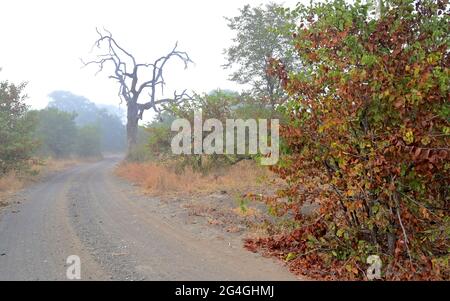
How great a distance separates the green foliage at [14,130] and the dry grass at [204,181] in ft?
16.8

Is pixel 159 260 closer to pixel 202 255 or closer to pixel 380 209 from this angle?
pixel 202 255

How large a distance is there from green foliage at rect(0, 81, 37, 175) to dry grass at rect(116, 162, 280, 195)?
201 inches

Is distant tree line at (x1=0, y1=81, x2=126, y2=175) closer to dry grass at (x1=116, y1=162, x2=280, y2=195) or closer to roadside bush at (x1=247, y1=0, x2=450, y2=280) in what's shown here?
dry grass at (x1=116, y1=162, x2=280, y2=195)

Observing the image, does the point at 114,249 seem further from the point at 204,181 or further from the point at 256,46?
the point at 256,46

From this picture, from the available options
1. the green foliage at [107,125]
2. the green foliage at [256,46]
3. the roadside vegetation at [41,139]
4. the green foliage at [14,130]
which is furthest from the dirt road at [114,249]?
the green foliage at [107,125]

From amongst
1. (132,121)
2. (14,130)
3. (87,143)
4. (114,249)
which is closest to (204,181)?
(114,249)

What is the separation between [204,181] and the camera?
14727 millimetres

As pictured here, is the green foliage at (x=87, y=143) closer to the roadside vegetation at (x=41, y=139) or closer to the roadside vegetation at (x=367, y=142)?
the roadside vegetation at (x=41, y=139)

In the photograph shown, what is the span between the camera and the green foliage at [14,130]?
1778 cm

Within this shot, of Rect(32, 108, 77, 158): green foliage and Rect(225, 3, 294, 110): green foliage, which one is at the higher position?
Rect(225, 3, 294, 110): green foliage

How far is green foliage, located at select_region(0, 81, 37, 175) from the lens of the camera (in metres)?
17.8

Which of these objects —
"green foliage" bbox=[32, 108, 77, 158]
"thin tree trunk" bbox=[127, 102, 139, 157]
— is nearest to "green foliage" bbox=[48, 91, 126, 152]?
"green foliage" bbox=[32, 108, 77, 158]

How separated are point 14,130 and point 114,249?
14784 millimetres

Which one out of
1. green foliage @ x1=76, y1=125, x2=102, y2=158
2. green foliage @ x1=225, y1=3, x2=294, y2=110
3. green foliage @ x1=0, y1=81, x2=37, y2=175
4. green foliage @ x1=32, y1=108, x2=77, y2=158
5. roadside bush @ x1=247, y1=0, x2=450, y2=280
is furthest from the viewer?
green foliage @ x1=76, y1=125, x2=102, y2=158
